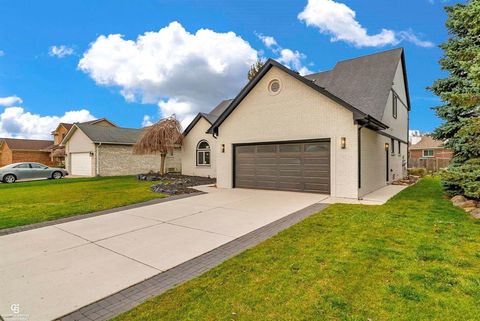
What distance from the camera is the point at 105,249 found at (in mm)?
4801

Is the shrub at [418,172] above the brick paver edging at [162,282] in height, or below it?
above

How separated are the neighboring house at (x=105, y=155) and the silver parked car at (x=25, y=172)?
252 centimetres

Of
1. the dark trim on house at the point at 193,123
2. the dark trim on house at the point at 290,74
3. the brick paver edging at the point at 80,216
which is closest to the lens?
the brick paver edging at the point at 80,216

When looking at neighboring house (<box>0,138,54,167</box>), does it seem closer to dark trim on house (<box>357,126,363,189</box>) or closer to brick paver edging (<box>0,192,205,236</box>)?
brick paver edging (<box>0,192,205,236</box>)

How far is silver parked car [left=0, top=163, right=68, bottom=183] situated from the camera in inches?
727

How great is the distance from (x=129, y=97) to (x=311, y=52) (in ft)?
45.6

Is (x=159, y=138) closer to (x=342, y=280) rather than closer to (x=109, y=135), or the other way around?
(x=109, y=135)

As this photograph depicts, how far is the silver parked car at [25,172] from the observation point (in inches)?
727

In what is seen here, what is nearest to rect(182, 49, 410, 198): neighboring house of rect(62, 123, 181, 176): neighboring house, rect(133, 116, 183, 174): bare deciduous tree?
rect(133, 116, 183, 174): bare deciduous tree

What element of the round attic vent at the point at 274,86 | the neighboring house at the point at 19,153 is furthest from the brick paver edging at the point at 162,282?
the neighboring house at the point at 19,153

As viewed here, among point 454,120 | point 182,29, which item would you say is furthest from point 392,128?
point 182,29

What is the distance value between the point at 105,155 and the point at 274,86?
16.8 meters

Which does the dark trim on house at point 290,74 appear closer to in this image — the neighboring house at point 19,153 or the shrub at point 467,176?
the shrub at point 467,176

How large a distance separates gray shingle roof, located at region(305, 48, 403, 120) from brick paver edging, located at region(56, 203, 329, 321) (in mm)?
9710
